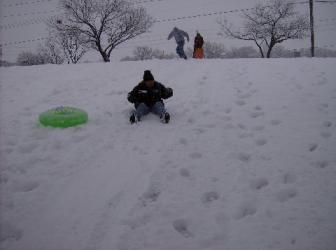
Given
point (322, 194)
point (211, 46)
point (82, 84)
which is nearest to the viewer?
point (322, 194)

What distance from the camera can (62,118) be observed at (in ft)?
21.0

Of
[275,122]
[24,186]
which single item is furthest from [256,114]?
[24,186]

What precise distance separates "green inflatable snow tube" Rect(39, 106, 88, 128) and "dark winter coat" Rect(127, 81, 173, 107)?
1171 mm

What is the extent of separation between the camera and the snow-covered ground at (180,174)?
355 cm

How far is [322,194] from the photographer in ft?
13.3

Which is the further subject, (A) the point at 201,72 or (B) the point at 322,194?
(A) the point at 201,72

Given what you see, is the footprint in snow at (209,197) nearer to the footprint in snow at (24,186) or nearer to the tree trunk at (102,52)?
the footprint in snow at (24,186)

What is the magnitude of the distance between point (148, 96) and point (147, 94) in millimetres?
51

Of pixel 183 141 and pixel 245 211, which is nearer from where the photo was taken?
pixel 245 211

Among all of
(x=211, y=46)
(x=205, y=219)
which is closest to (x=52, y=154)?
(x=205, y=219)

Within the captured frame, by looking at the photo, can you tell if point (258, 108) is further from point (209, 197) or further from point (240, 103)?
point (209, 197)

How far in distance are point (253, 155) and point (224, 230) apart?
185 cm

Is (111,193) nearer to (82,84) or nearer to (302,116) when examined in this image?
(302,116)

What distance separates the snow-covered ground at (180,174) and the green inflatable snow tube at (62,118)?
18 centimetres
